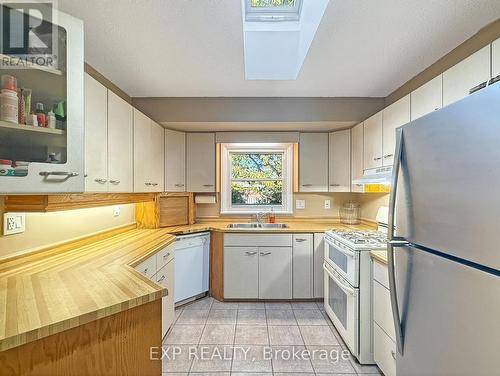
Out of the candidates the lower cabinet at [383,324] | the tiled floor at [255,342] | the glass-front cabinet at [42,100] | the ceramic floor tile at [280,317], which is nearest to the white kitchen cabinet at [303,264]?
the tiled floor at [255,342]

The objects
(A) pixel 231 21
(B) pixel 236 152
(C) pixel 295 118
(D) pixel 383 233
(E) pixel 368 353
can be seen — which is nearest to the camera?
(A) pixel 231 21

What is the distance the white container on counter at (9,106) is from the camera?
108 cm

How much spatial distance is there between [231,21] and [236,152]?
2076mm

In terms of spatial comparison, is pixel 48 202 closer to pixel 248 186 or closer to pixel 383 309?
pixel 383 309

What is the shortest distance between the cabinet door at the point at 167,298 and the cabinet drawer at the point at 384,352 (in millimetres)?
1627

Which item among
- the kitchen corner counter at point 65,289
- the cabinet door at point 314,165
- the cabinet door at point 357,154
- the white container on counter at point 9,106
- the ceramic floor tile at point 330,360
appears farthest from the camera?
the cabinet door at point 314,165

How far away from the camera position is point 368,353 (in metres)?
1.93

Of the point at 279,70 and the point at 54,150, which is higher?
the point at 279,70

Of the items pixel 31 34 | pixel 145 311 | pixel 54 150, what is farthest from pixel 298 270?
pixel 31 34

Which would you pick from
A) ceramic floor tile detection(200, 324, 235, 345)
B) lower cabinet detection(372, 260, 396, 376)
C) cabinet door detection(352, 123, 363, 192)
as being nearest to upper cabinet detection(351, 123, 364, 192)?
cabinet door detection(352, 123, 363, 192)

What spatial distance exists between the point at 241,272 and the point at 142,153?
1643mm

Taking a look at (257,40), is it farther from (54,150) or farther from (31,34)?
(54,150)

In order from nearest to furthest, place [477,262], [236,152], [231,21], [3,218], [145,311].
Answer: [477,262]
[145,311]
[3,218]
[231,21]
[236,152]

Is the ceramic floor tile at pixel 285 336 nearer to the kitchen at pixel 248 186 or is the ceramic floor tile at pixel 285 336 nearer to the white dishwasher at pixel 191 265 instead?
the kitchen at pixel 248 186
